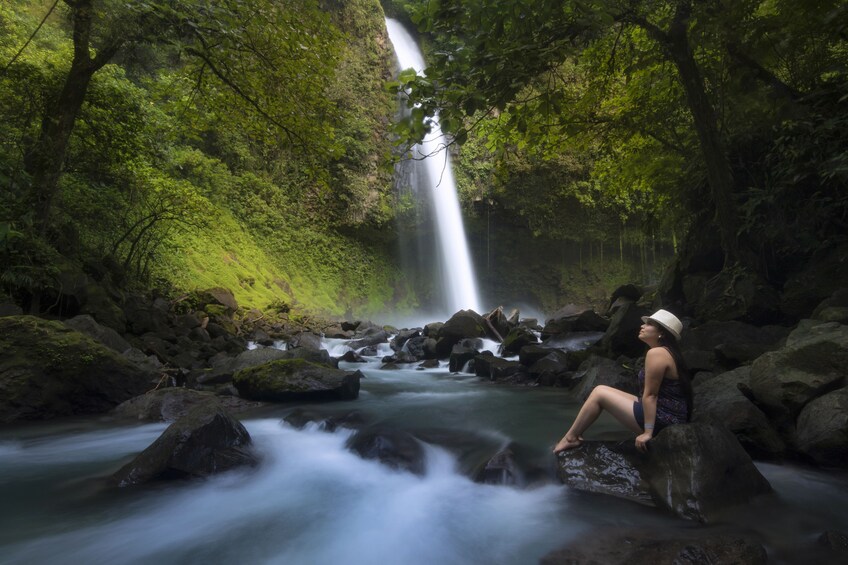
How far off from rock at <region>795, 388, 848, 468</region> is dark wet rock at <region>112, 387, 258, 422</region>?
259 inches

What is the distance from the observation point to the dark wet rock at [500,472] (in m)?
4.42

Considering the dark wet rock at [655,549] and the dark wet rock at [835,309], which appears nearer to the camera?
the dark wet rock at [655,549]

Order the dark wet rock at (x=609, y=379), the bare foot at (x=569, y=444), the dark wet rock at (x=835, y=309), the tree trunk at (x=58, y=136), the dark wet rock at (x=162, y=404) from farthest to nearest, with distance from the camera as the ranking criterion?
the tree trunk at (x=58, y=136)
the dark wet rock at (x=609, y=379)
the dark wet rock at (x=162, y=404)
the dark wet rock at (x=835, y=309)
the bare foot at (x=569, y=444)

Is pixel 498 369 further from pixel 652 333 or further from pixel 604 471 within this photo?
pixel 652 333

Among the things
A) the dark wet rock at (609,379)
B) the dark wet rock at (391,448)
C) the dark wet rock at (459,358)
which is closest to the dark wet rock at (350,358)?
the dark wet rock at (459,358)

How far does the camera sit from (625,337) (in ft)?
29.2

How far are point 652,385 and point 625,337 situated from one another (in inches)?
214

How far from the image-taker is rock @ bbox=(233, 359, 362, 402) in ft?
24.3

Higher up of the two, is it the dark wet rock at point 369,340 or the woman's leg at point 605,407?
the dark wet rock at point 369,340

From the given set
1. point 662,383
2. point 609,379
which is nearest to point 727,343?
point 609,379

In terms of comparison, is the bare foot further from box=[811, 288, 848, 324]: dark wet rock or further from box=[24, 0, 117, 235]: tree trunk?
box=[24, 0, 117, 235]: tree trunk

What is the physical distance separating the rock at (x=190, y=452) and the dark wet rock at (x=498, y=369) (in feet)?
19.4

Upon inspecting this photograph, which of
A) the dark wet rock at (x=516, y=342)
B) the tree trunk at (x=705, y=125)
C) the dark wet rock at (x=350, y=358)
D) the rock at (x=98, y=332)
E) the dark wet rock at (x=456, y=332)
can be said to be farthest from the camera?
the dark wet rock at (x=456, y=332)

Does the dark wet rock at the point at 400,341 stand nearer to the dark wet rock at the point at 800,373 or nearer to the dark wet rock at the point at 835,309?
the dark wet rock at the point at 835,309
